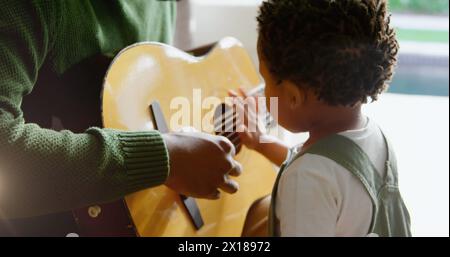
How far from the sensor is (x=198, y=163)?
92 centimetres

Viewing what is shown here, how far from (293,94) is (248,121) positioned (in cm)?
37

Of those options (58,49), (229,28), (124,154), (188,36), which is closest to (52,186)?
(124,154)

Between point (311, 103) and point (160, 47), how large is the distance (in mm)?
365

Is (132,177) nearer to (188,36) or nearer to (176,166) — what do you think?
(176,166)

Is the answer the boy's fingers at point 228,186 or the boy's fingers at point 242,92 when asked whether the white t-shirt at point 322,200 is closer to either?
the boy's fingers at point 228,186

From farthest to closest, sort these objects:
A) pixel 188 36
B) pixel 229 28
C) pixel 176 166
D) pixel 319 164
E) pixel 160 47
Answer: pixel 229 28 → pixel 188 36 → pixel 160 47 → pixel 176 166 → pixel 319 164

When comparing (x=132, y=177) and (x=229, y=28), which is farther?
(x=229, y=28)

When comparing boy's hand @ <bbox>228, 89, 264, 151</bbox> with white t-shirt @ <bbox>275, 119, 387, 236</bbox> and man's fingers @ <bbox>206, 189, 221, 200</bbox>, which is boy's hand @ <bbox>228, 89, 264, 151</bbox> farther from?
white t-shirt @ <bbox>275, 119, 387, 236</bbox>

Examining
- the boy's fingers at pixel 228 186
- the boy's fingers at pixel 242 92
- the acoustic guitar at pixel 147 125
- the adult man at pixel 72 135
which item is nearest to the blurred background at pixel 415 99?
the boy's fingers at pixel 242 92

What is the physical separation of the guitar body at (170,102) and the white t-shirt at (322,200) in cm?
22

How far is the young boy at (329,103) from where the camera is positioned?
0.75 meters

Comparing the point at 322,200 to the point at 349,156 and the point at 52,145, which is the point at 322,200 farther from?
the point at 52,145

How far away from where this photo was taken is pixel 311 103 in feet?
2.60

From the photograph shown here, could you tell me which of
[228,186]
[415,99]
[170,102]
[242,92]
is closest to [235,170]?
[228,186]
